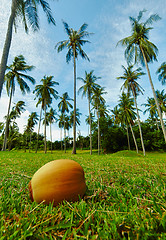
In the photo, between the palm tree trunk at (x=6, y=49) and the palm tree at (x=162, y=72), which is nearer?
the palm tree trunk at (x=6, y=49)

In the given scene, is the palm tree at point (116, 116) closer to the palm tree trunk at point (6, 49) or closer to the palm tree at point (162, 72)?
the palm tree at point (162, 72)

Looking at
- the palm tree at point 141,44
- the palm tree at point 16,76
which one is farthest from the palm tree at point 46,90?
the palm tree at point 141,44

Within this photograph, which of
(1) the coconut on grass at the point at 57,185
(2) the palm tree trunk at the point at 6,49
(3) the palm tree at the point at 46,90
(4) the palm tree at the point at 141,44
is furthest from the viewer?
(3) the palm tree at the point at 46,90

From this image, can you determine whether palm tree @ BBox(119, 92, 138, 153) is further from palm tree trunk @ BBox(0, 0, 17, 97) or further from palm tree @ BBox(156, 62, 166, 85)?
palm tree trunk @ BBox(0, 0, 17, 97)

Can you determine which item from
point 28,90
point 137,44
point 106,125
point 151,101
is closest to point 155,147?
point 151,101

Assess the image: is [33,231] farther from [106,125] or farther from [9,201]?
[106,125]

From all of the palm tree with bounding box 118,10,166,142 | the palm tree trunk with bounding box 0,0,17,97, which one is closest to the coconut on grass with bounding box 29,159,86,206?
the palm tree trunk with bounding box 0,0,17,97

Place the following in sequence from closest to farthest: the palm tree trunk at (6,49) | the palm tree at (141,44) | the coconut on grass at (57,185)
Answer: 1. the coconut on grass at (57,185)
2. the palm tree trunk at (6,49)
3. the palm tree at (141,44)

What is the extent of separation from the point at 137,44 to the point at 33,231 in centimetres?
1846

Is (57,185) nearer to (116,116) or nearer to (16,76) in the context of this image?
(16,76)

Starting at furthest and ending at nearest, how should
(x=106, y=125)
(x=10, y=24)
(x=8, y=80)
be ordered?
(x=106, y=125), (x=8, y=80), (x=10, y=24)

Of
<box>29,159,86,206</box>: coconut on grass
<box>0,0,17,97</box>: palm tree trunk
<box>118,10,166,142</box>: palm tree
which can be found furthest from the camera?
<box>118,10,166,142</box>: palm tree

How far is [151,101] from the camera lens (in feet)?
105

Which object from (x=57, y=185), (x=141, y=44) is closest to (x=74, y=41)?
(x=141, y=44)
